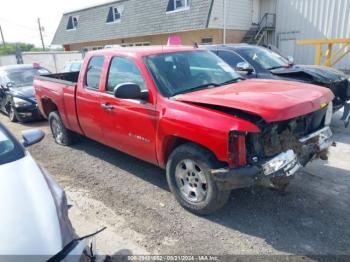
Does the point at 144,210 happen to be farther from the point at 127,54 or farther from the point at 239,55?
the point at 239,55

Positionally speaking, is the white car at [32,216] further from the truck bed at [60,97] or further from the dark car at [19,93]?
the dark car at [19,93]

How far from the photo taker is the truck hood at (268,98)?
A: 9.63ft

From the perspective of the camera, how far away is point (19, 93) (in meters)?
8.57

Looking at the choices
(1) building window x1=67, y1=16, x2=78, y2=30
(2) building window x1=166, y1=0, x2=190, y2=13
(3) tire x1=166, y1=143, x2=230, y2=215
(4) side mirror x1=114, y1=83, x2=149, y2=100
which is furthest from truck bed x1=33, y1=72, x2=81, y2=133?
(1) building window x1=67, y1=16, x2=78, y2=30

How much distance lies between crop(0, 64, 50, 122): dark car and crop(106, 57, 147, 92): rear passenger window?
195 inches

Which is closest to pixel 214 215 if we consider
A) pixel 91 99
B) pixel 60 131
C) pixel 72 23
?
pixel 91 99

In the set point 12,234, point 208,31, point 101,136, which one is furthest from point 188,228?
point 208,31

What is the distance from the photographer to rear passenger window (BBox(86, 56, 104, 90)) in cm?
469

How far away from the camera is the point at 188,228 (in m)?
3.36

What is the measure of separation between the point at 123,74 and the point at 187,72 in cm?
90

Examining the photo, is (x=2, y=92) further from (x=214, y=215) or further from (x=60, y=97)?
(x=214, y=215)

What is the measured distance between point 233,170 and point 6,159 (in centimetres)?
206

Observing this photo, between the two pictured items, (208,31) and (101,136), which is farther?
(208,31)

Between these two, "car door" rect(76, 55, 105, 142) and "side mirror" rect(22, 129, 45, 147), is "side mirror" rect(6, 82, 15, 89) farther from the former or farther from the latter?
"side mirror" rect(22, 129, 45, 147)
